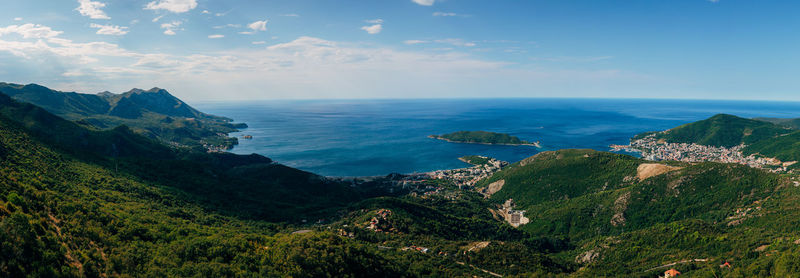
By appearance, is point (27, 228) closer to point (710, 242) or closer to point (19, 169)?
point (19, 169)

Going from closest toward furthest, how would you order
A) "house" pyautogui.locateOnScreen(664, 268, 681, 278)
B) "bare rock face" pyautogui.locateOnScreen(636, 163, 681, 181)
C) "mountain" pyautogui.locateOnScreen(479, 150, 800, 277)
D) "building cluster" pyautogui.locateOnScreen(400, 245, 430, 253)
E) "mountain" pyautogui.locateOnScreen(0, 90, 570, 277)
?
1. "mountain" pyautogui.locateOnScreen(0, 90, 570, 277)
2. "house" pyautogui.locateOnScreen(664, 268, 681, 278)
3. "mountain" pyautogui.locateOnScreen(479, 150, 800, 277)
4. "building cluster" pyautogui.locateOnScreen(400, 245, 430, 253)
5. "bare rock face" pyautogui.locateOnScreen(636, 163, 681, 181)

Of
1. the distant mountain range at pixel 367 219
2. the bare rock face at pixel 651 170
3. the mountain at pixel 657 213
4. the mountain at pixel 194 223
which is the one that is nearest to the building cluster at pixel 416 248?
the distant mountain range at pixel 367 219

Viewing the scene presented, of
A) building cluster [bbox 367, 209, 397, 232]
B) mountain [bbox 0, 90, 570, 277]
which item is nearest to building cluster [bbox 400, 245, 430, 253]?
mountain [bbox 0, 90, 570, 277]

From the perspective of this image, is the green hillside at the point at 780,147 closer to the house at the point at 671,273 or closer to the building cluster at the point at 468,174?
the building cluster at the point at 468,174

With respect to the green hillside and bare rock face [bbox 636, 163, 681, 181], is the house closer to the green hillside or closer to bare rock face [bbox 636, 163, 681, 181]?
bare rock face [bbox 636, 163, 681, 181]

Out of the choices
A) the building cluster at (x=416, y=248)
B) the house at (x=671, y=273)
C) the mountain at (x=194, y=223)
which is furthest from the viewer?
the building cluster at (x=416, y=248)

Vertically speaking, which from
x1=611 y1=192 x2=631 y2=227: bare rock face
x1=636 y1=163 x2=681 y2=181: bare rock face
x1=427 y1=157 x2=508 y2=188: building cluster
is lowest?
x1=427 y1=157 x2=508 y2=188: building cluster
